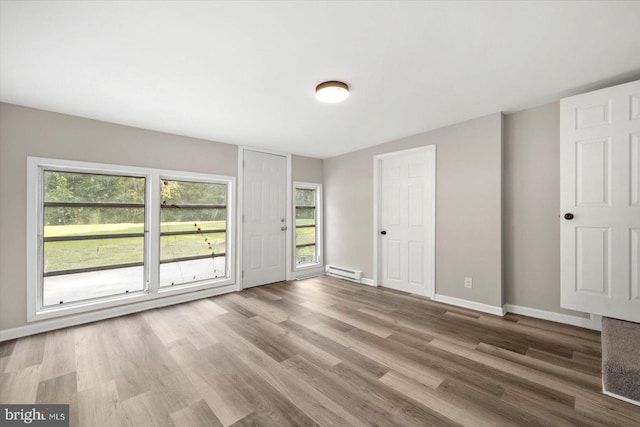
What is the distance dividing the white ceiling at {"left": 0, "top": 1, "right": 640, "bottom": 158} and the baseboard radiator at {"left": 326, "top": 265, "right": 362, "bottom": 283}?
283 cm

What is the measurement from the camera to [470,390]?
1751 mm

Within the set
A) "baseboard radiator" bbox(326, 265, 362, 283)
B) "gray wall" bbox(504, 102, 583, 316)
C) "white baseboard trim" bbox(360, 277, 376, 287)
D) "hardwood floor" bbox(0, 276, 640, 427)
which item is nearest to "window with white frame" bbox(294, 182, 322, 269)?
"baseboard radiator" bbox(326, 265, 362, 283)

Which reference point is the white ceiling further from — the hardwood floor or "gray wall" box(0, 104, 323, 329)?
the hardwood floor

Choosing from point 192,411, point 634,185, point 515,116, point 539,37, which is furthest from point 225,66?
point 634,185

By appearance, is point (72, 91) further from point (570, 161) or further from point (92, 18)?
point (570, 161)

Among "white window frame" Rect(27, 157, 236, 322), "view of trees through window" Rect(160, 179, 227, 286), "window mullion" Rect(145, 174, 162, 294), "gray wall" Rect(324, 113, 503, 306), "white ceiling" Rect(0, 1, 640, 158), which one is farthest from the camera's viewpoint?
"view of trees through window" Rect(160, 179, 227, 286)

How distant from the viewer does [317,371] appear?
199 centimetres

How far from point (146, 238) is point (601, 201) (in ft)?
17.1

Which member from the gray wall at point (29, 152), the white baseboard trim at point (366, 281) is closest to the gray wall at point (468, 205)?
the white baseboard trim at point (366, 281)

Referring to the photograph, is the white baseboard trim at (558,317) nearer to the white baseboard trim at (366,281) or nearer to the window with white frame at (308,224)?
the white baseboard trim at (366,281)

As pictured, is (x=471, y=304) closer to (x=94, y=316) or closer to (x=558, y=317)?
(x=558, y=317)

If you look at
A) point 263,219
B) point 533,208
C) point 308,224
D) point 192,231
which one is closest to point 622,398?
point 533,208

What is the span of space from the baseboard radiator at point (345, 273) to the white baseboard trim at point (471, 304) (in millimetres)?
1413

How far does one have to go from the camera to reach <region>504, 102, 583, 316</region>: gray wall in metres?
Result: 2.81
